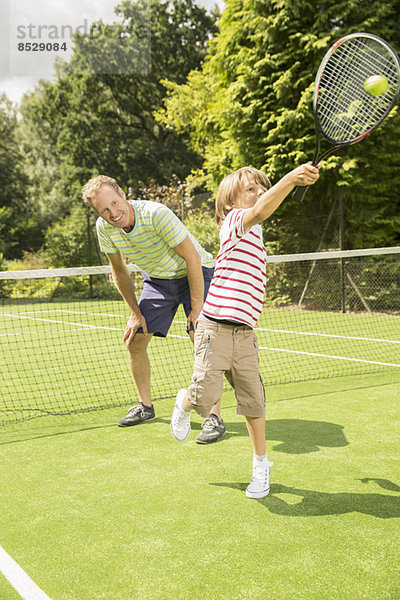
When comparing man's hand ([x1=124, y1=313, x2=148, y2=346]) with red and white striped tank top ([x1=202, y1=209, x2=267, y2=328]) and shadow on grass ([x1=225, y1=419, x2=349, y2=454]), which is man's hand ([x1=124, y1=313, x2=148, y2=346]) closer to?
shadow on grass ([x1=225, y1=419, x2=349, y2=454])

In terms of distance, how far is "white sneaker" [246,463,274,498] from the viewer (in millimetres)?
3256

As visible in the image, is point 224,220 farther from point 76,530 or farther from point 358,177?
point 358,177

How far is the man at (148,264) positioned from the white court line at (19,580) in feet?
5.92

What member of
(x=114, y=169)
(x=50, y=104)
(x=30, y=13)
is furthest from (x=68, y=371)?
(x=50, y=104)

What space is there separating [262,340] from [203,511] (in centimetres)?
692

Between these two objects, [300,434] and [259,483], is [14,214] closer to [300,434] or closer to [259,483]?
[300,434]

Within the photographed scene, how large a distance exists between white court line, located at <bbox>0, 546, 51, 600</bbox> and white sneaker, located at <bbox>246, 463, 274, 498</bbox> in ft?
4.02

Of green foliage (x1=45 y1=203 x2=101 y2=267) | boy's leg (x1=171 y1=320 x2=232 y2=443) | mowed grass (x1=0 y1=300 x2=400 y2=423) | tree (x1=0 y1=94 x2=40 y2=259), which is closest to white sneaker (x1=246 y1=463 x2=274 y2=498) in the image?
boy's leg (x1=171 y1=320 x2=232 y2=443)

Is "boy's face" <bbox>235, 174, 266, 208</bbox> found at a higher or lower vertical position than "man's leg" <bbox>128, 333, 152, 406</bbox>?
higher

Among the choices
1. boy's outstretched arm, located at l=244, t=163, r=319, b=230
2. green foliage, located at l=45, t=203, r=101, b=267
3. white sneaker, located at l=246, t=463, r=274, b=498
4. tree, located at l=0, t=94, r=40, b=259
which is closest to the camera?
boy's outstretched arm, located at l=244, t=163, r=319, b=230

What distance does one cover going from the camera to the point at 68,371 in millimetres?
7793

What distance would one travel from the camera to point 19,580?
2.48 meters

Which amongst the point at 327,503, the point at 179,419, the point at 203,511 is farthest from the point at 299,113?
the point at 203,511

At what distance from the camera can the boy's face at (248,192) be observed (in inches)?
123
